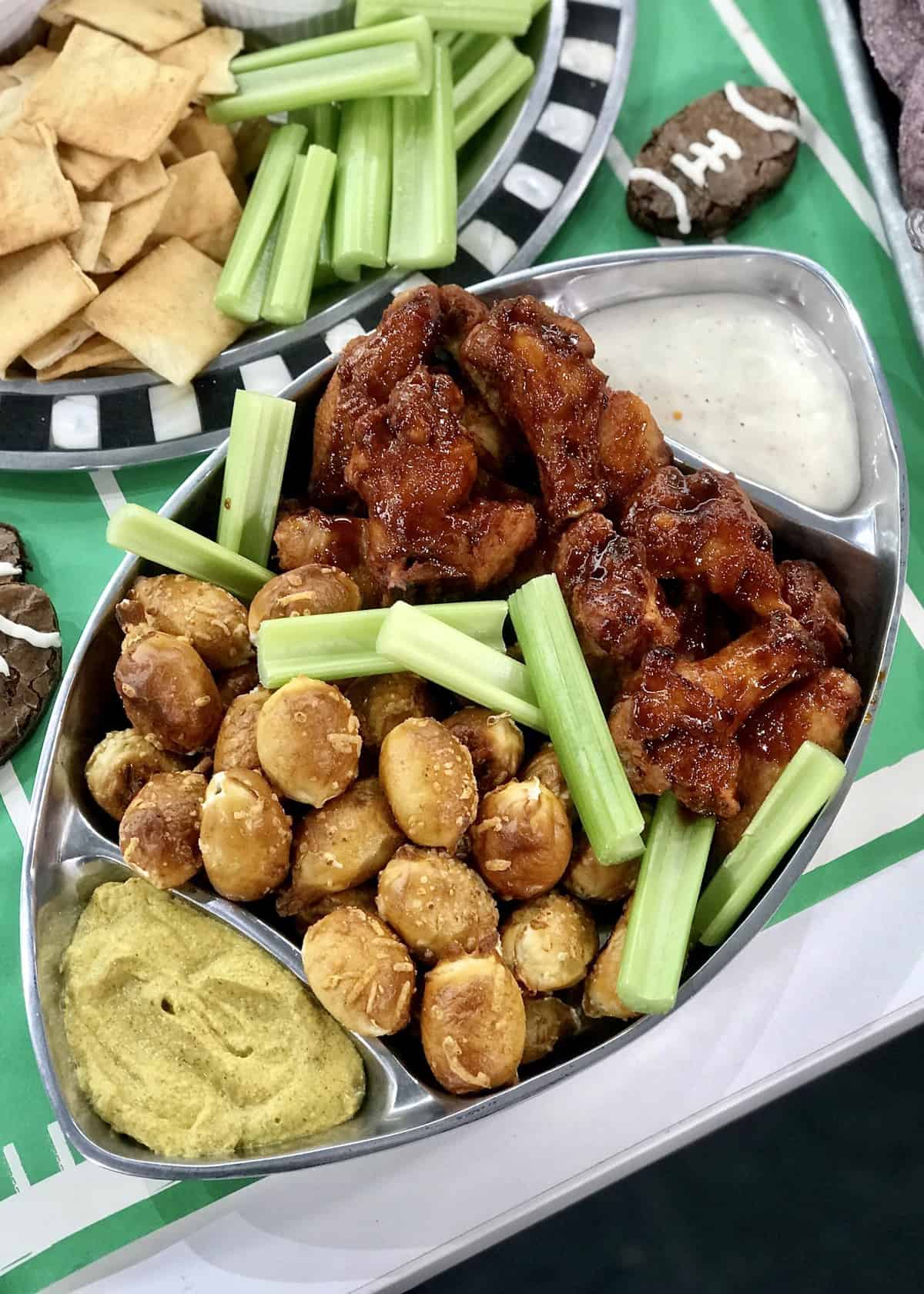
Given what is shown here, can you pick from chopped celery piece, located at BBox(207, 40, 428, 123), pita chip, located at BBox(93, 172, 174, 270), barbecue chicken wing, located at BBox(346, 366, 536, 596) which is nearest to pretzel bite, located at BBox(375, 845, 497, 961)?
barbecue chicken wing, located at BBox(346, 366, 536, 596)

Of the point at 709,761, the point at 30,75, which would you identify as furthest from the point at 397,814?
the point at 30,75

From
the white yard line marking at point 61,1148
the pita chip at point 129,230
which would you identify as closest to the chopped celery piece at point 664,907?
the white yard line marking at point 61,1148

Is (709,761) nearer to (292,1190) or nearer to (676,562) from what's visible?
(676,562)

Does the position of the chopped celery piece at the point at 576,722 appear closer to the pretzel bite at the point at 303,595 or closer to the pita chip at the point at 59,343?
the pretzel bite at the point at 303,595

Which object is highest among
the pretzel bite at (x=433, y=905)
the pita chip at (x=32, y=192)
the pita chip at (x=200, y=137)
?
the pita chip at (x=200, y=137)

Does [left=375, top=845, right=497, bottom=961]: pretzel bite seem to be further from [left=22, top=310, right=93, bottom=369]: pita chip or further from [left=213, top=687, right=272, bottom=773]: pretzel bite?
[left=22, top=310, right=93, bottom=369]: pita chip

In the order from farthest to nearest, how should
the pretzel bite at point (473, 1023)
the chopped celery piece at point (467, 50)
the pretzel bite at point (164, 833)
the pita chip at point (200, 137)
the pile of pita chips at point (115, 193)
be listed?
the chopped celery piece at point (467, 50) → the pita chip at point (200, 137) → the pile of pita chips at point (115, 193) → the pretzel bite at point (164, 833) → the pretzel bite at point (473, 1023)
